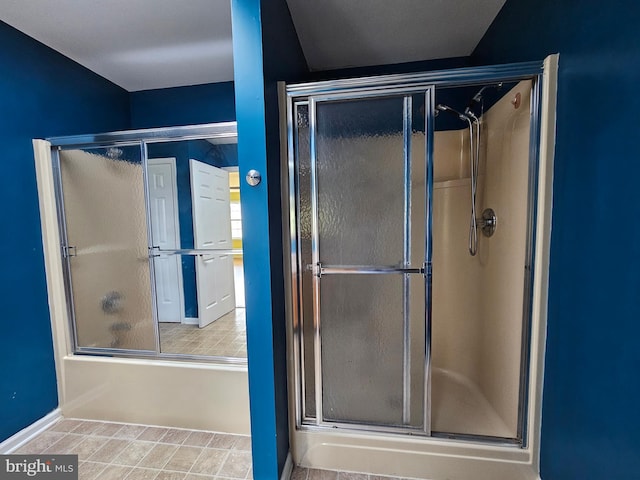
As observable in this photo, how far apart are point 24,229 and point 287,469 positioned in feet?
6.87

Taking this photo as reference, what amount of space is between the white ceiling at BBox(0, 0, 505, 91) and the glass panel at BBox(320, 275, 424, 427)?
1505 mm

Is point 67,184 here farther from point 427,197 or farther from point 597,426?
point 597,426

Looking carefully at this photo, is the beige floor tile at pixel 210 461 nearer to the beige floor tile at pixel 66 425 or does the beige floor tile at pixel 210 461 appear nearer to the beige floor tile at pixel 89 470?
the beige floor tile at pixel 89 470

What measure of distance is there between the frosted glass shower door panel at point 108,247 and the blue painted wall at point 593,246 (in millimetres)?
2266

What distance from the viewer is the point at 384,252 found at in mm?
1428

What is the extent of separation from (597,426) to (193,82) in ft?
10.6

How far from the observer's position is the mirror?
2.25 meters

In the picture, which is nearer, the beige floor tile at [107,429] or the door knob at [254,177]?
the door knob at [254,177]

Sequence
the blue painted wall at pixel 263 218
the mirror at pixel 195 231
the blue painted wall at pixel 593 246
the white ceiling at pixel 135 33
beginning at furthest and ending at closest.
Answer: the mirror at pixel 195 231
the white ceiling at pixel 135 33
the blue painted wall at pixel 263 218
the blue painted wall at pixel 593 246

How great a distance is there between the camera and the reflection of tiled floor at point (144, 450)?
147cm

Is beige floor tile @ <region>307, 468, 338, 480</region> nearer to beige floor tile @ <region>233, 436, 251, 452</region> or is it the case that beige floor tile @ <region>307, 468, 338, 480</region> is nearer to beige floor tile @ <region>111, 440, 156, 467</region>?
beige floor tile @ <region>233, 436, 251, 452</region>

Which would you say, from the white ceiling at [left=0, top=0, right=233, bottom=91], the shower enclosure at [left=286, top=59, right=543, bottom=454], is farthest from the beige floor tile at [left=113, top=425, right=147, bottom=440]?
the white ceiling at [left=0, top=0, right=233, bottom=91]

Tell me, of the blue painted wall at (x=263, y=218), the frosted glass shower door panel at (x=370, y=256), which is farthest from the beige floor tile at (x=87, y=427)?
the frosted glass shower door panel at (x=370, y=256)

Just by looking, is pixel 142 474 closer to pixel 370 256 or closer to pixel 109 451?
pixel 109 451
